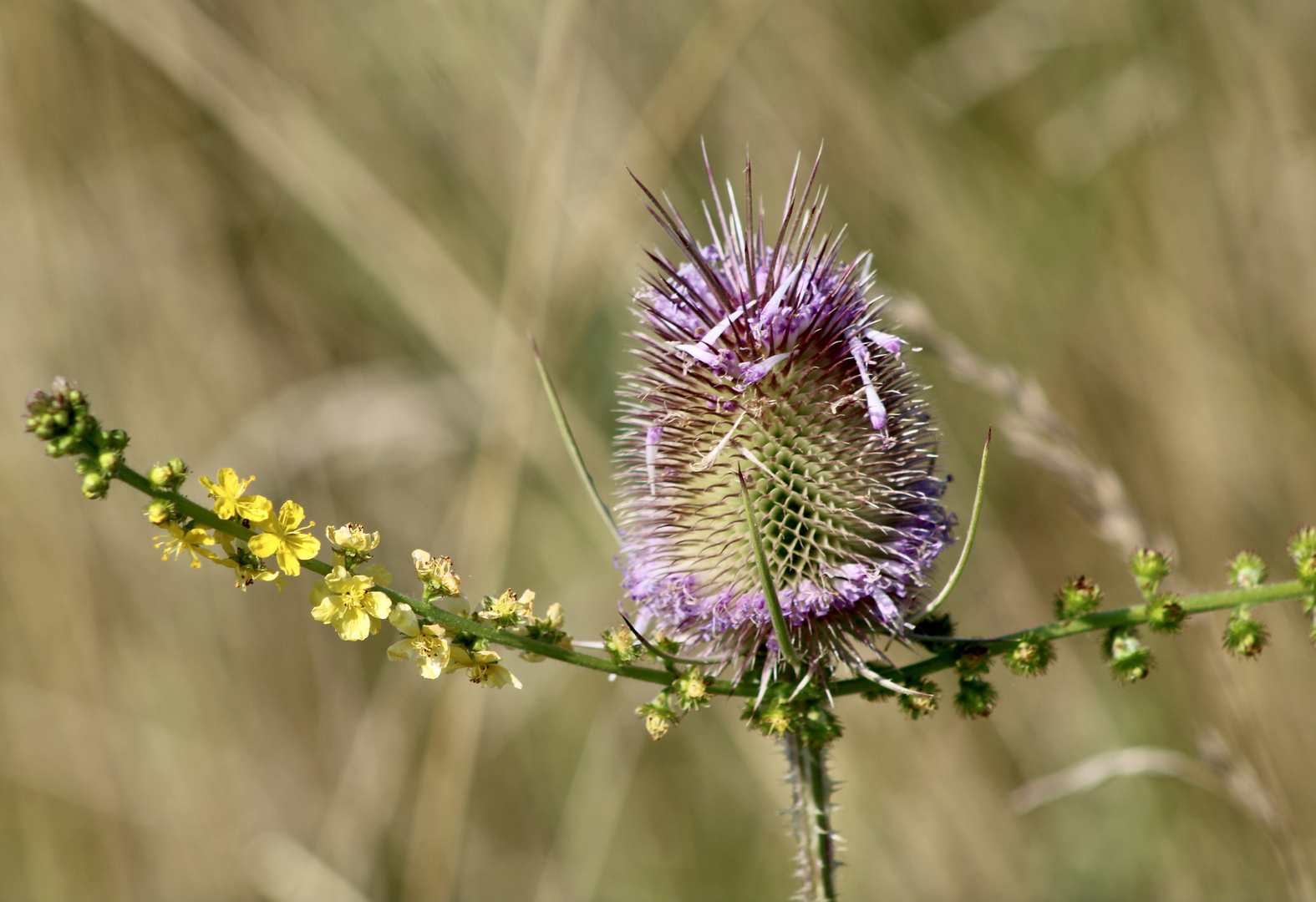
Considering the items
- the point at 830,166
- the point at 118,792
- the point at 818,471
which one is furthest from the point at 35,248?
the point at 818,471

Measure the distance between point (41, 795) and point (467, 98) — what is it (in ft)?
13.6

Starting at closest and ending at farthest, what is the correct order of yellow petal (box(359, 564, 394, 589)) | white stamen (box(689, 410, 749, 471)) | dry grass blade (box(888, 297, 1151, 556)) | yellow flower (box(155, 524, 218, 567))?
yellow flower (box(155, 524, 218, 567)) → yellow petal (box(359, 564, 394, 589)) → white stamen (box(689, 410, 749, 471)) → dry grass blade (box(888, 297, 1151, 556))

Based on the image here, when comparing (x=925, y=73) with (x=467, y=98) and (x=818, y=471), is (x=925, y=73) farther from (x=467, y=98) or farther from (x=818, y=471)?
(x=818, y=471)

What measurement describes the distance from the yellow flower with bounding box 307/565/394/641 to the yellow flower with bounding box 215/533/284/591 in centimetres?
7

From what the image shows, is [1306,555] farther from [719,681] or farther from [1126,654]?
[719,681]

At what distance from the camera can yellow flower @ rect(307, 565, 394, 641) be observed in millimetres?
1302

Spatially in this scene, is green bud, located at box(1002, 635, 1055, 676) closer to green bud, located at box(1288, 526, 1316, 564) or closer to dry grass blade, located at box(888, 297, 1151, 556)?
green bud, located at box(1288, 526, 1316, 564)

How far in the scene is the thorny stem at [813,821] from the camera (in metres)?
1.70

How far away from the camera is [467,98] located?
4016mm

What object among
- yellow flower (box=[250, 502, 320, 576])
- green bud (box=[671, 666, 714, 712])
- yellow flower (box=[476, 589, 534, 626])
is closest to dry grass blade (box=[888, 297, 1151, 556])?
green bud (box=[671, 666, 714, 712])

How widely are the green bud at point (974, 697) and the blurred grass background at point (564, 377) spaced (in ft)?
7.07

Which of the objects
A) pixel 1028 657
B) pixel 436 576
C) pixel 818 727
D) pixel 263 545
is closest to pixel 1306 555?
pixel 1028 657

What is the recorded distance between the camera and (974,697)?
60.2 inches

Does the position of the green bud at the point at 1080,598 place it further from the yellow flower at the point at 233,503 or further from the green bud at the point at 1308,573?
the yellow flower at the point at 233,503
